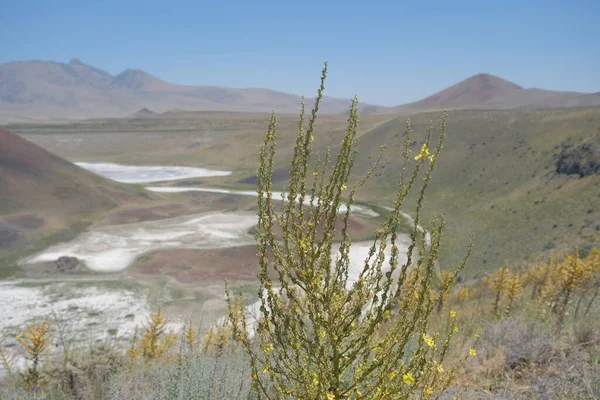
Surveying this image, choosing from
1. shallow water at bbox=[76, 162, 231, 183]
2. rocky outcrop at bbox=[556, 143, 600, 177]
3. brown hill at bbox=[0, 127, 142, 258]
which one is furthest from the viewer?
shallow water at bbox=[76, 162, 231, 183]

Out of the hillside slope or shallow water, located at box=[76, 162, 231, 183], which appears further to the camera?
shallow water, located at box=[76, 162, 231, 183]

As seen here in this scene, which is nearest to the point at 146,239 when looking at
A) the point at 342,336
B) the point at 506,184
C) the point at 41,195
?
the point at 41,195

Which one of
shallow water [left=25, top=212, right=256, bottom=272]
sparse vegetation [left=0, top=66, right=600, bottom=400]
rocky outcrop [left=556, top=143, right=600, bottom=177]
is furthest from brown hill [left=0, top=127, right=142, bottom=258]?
rocky outcrop [left=556, top=143, right=600, bottom=177]

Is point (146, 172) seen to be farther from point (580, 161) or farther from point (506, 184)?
point (580, 161)

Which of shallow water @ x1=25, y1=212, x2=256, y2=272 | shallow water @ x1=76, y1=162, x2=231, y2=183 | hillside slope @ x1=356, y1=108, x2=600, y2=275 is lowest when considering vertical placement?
shallow water @ x1=25, y1=212, x2=256, y2=272

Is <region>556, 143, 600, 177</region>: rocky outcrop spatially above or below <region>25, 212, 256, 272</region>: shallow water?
above

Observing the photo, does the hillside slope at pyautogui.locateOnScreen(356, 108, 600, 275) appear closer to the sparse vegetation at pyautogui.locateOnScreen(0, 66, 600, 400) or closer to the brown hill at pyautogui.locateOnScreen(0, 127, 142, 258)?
the sparse vegetation at pyautogui.locateOnScreen(0, 66, 600, 400)

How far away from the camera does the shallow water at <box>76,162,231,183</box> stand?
60.1 metres

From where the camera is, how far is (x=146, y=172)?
65562 millimetres

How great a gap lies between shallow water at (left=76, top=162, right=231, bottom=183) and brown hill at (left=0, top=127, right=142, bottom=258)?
716 inches

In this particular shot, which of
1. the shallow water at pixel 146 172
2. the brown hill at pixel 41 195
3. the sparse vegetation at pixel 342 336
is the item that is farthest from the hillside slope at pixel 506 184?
the brown hill at pixel 41 195

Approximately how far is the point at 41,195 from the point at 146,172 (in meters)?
32.0

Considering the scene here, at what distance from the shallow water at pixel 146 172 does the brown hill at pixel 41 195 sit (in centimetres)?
1817

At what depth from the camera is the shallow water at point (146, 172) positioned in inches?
2365
